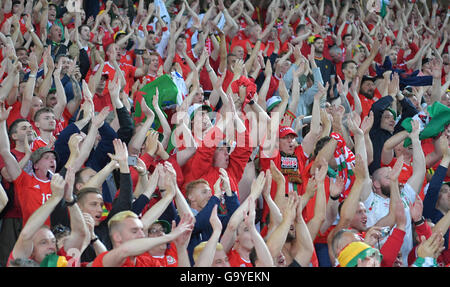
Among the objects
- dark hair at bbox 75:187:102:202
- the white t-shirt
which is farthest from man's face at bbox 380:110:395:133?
dark hair at bbox 75:187:102:202

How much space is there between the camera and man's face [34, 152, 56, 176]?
557 centimetres

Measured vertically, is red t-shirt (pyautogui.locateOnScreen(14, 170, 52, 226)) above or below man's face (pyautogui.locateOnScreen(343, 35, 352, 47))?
above

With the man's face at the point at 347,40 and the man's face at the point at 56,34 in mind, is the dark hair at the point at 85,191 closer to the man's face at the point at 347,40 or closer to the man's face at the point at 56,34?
the man's face at the point at 56,34

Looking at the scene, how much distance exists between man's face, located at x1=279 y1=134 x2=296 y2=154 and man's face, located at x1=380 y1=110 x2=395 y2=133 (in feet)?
5.20

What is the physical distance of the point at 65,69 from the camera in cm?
812

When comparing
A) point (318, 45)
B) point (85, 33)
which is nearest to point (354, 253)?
point (85, 33)

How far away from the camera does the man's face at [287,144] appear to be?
6.46m

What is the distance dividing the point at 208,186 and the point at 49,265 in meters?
1.95

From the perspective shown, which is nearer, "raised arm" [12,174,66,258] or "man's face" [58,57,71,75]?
"raised arm" [12,174,66,258]

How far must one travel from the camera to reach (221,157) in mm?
6117

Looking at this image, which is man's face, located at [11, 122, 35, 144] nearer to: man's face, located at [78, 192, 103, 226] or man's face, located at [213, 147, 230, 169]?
man's face, located at [78, 192, 103, 226]
